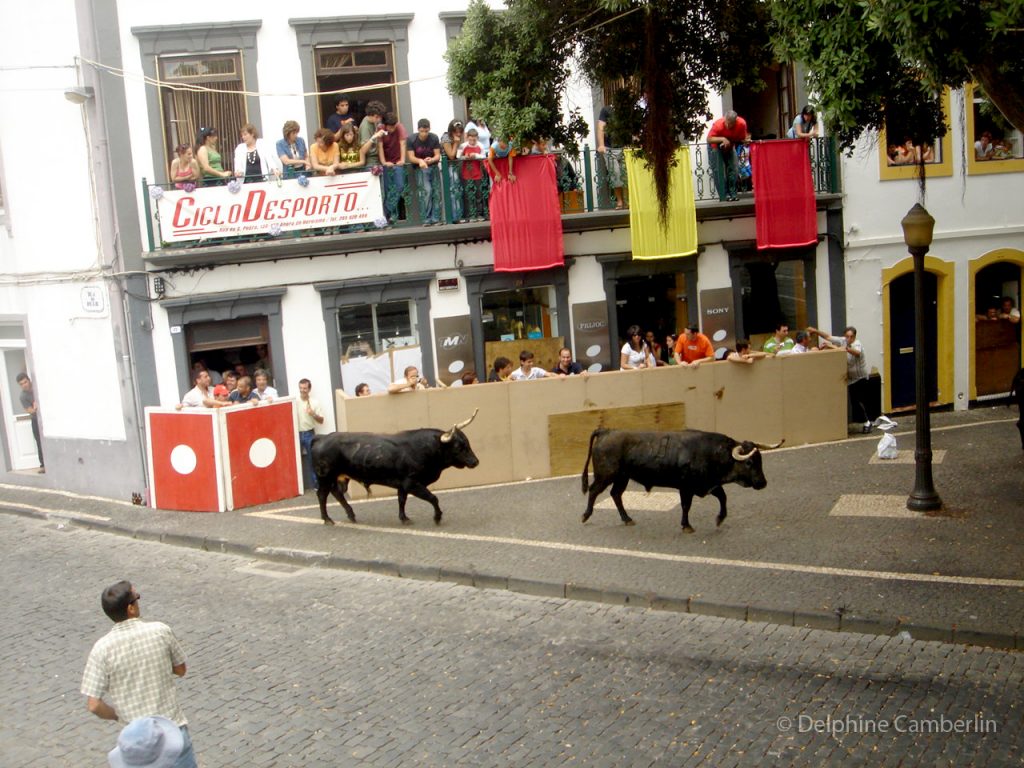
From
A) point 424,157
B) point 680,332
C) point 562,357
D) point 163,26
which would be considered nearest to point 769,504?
point 562,357

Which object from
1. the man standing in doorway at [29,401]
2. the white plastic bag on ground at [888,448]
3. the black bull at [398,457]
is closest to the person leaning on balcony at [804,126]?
the white plastic bag on ground at [888,448]

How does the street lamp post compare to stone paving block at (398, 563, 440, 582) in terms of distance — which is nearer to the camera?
stone paving block at (398, 563, 440, 582)

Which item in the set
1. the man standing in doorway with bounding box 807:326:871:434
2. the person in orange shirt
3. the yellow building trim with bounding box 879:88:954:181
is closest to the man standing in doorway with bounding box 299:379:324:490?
the person in orange shirt

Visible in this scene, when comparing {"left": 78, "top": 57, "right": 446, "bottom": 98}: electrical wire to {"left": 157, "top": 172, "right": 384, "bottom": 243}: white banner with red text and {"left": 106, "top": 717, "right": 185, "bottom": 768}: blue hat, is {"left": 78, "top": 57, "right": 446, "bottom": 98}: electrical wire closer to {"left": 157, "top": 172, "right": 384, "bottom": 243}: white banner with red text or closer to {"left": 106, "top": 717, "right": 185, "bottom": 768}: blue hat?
{"left": 157, "top": 172, "right": 384, "bottom": 243}: white banner with red text

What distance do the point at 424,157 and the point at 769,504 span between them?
7860 mm

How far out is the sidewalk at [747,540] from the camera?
35.9 feet

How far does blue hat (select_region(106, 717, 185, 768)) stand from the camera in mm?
6375

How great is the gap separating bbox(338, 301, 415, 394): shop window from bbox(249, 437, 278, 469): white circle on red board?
2.16 meters

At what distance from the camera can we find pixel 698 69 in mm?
14797

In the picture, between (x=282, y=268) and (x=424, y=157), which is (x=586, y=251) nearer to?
(x=424, y=157)

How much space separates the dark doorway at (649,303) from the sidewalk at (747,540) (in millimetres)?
3456

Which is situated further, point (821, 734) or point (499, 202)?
point (499, 202)

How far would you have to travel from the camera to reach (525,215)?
18.8 m

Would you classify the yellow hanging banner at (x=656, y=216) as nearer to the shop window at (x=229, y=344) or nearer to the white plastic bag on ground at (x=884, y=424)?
the white plastic bag on ground at (x=884, y=424)
